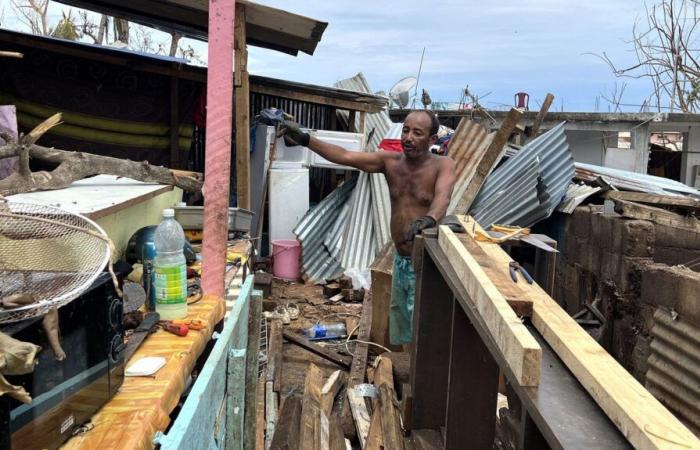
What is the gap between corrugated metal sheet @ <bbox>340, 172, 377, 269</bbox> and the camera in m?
7.95

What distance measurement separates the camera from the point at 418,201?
4652 millimetres

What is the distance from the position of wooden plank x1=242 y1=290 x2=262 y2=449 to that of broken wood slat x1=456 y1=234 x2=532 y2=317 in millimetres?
1205

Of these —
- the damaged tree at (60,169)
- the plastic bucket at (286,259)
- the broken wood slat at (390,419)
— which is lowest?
the broken wood slat at (390,419)

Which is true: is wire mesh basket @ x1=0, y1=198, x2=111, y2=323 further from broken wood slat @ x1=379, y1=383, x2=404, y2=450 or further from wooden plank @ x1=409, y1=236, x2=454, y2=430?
broken wood slat @ x1=379, y1=383, x2=404, y2=450

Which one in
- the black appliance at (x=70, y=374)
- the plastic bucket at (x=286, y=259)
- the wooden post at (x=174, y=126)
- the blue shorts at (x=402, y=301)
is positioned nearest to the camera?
the black appliance at (x=70, y=374)

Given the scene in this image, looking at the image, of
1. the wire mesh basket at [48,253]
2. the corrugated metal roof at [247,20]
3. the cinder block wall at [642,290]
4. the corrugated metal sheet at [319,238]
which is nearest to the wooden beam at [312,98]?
the corrugated metal roof at [247,20]

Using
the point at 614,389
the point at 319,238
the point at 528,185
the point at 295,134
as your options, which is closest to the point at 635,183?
the point at 528,185

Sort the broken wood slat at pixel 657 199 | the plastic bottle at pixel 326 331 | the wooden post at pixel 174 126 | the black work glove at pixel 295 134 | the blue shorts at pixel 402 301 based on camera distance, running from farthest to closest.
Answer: the wooden post at pixel 174 126, the plastic bottle at pixel 326 331, the broken wood slat at pixel 657 199, the black work glove at pixel 295 134, the blue shorts at pixel 402 301

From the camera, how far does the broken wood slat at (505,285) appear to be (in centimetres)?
176

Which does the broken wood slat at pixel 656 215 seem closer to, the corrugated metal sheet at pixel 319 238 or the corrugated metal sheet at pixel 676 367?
the corrugated metal sheet at pixel 676 367

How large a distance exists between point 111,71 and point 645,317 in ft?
22.6

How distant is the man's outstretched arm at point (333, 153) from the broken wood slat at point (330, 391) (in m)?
1.81

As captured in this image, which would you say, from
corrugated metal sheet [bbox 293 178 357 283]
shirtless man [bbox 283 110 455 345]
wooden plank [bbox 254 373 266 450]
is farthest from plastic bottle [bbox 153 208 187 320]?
corrugated metal sheet [bbox 293 178 357 283]

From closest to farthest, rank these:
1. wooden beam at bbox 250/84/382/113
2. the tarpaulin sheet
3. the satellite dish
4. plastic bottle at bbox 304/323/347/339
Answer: the tarpaulin sheet → plastic bottle at bbox 304/323/347/339 → wooden beam at bbox 250/84/382/113 → the satellite dish
